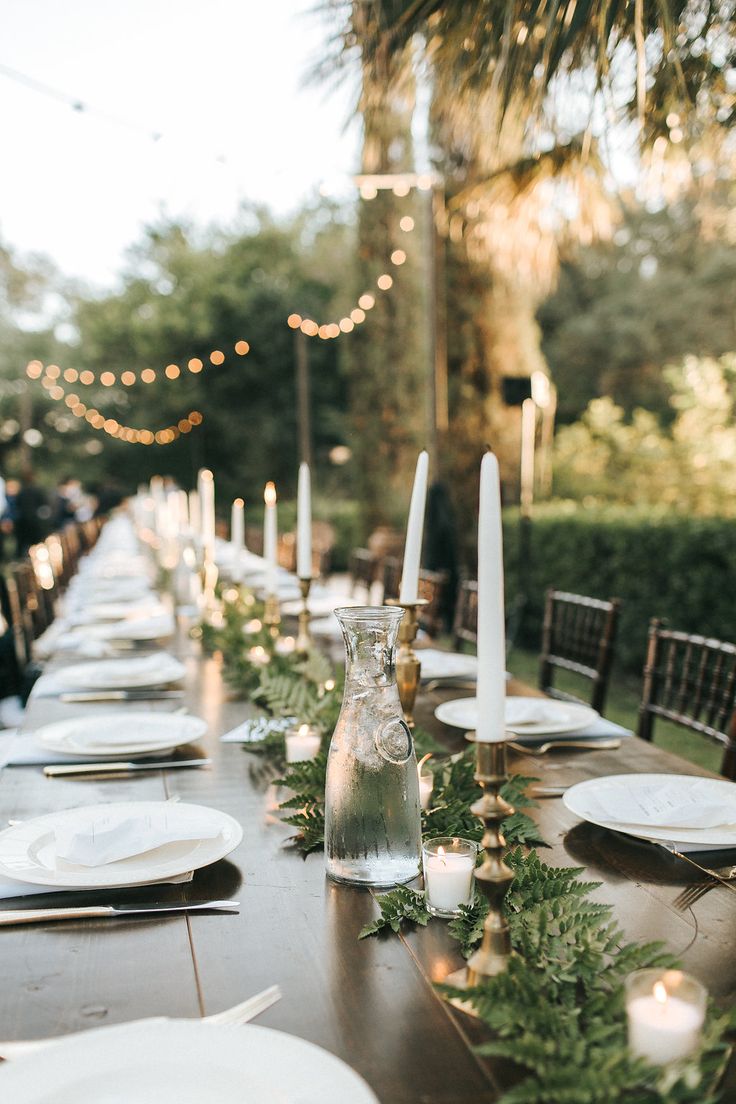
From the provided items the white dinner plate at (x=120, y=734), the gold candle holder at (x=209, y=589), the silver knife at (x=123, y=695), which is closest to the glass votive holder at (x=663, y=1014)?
the white dinner plate at (x=120, y=734)

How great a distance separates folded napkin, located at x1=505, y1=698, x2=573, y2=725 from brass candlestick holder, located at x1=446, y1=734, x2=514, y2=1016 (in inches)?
46.2

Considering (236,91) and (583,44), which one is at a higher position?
(236,91)

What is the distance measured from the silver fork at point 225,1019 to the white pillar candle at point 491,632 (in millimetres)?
337

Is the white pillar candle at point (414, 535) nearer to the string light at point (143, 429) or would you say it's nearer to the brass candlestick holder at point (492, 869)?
the brass candlestick holder at point (492, 869)

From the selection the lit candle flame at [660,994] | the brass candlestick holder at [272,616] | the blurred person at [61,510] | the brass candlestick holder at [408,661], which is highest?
the brass candlestick holder at [408,661]

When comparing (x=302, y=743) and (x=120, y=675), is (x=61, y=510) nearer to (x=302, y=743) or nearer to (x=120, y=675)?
(x=120, y=675)

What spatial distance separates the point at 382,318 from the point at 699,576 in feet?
28.9

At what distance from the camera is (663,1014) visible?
0.85m

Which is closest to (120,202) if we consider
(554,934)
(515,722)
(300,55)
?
(300,55)

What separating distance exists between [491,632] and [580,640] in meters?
2.28

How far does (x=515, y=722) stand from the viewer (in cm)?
217

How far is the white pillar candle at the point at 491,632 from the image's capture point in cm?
93

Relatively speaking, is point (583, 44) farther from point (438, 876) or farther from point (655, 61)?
point (438, 876)

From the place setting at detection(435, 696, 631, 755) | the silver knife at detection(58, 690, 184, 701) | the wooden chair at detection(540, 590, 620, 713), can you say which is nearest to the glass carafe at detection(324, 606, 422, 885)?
the place setting at detection(435, 696, 631, 755)
